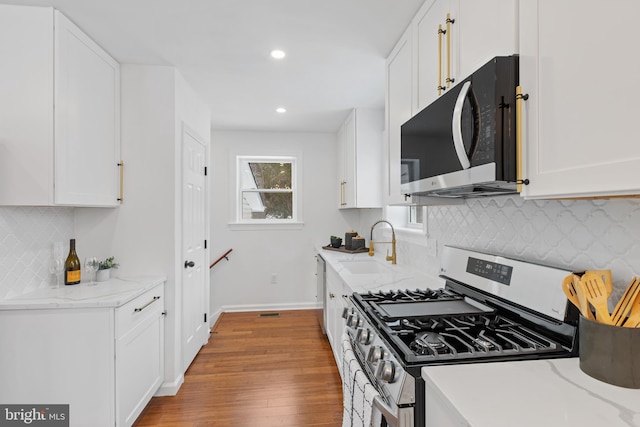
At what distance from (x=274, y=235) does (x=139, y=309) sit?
244 centimetres

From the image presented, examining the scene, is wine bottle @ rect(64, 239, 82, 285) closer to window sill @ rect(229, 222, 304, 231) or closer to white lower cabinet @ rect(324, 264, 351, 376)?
white lower cabinet @ rect(324, 264, 351, 376)

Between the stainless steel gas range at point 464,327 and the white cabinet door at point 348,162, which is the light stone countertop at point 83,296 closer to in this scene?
the stainless steel gas range at point 464,327

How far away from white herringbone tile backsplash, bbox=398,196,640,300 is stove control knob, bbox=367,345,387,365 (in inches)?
27.7

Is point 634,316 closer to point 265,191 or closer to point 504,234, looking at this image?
point 504,234

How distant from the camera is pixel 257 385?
2.46 meters

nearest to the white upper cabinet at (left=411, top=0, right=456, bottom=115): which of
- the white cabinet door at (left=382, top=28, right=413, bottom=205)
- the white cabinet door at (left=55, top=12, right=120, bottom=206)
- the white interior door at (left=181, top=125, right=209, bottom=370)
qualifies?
the white cabinet door at (left=382, top=28, right=413, bottom=205)

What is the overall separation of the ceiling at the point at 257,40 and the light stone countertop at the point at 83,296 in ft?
5.22

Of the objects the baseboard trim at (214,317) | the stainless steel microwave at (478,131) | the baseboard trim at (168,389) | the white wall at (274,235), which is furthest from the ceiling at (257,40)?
the baseboard trim at (214,317)

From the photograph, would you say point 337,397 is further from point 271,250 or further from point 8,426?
point 271,250

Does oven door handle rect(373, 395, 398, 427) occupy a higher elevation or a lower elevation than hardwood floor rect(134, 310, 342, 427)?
higher

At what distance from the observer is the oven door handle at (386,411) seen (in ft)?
3.08

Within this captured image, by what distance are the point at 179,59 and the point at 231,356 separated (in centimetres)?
255

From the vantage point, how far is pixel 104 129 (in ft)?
7.12

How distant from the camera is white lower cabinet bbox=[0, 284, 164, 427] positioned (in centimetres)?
169
